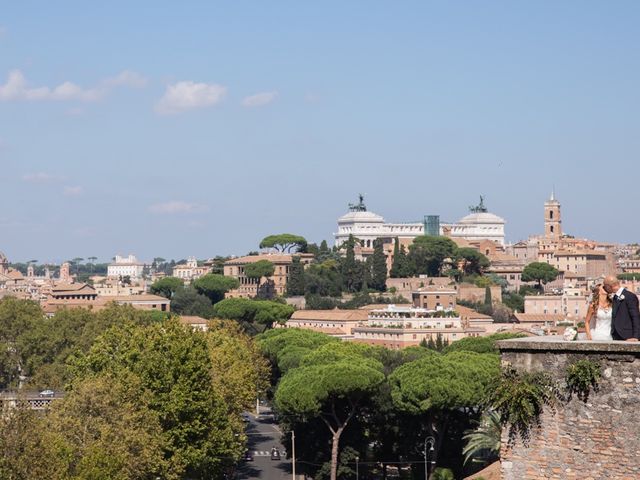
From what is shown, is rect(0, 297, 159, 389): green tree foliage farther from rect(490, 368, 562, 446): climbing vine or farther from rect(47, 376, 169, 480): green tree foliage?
rect(490, 368, 562, 446): climbing vine

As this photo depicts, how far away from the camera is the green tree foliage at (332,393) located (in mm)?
45625

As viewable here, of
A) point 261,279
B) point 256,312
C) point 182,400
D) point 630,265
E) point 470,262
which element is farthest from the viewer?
point 630,265

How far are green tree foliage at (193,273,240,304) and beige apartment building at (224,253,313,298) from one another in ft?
4.55

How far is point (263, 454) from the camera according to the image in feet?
173

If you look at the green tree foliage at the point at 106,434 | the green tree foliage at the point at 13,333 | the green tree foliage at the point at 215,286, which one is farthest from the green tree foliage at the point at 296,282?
the green tree foliage at the point at 106,434

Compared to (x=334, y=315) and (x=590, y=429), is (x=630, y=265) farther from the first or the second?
(x=590, y=429)

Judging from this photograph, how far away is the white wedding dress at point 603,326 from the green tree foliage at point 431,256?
485 feet

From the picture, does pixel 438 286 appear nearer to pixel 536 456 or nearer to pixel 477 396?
pixel 477 396

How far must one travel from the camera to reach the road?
4675cm

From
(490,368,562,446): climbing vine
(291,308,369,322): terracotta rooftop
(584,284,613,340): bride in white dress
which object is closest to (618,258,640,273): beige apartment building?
(291,308,369,322): terracotta rooftop

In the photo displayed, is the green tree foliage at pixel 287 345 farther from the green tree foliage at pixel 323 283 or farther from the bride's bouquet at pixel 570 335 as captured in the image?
the green tree foliage at pixel 323 283

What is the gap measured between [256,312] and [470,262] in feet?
201

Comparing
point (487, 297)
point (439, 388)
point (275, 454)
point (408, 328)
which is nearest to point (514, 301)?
point (487, 297)

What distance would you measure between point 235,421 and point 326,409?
5177 millimetres
